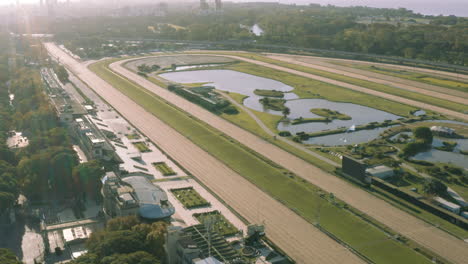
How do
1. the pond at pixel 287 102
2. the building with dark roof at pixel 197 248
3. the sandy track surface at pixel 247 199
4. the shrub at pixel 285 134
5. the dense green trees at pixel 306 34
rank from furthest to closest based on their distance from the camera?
the dense green trees at pixel 306 34 < the pond at pixel 287 102 < the shrub at pixel 285 134 < the sandy track surface at pixel 247 199 < the building with dark roof at pixel 197 248

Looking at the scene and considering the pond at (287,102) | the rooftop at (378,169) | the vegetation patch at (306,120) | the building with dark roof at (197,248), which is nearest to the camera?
the building with dark roof at (197,248)

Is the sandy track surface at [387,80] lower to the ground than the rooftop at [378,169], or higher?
higher

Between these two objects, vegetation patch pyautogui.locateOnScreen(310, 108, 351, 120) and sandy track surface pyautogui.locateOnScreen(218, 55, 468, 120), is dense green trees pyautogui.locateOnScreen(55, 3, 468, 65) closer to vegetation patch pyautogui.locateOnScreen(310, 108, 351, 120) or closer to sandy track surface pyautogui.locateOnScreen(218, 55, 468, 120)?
sandy track surface pyautogui.locateOnScreen(218, 55, 468, 120)

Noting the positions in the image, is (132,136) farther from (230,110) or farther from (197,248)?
(197,248)

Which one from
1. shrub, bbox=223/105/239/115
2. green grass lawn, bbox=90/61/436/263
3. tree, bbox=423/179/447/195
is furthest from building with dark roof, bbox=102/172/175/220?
shrub, bbox=223/105/239/115

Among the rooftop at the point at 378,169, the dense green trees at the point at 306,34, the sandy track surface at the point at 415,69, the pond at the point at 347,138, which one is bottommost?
the pond at the point at 347,138

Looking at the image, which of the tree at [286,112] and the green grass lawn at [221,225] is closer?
the green grass lawn at [221,225]

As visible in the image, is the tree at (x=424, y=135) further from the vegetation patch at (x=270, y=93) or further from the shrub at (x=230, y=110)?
the vegetation patch at (x=270, y=93)

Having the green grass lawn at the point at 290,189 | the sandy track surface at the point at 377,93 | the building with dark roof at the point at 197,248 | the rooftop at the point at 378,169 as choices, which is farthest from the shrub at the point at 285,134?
the building with dark roof at the point at 197,248
